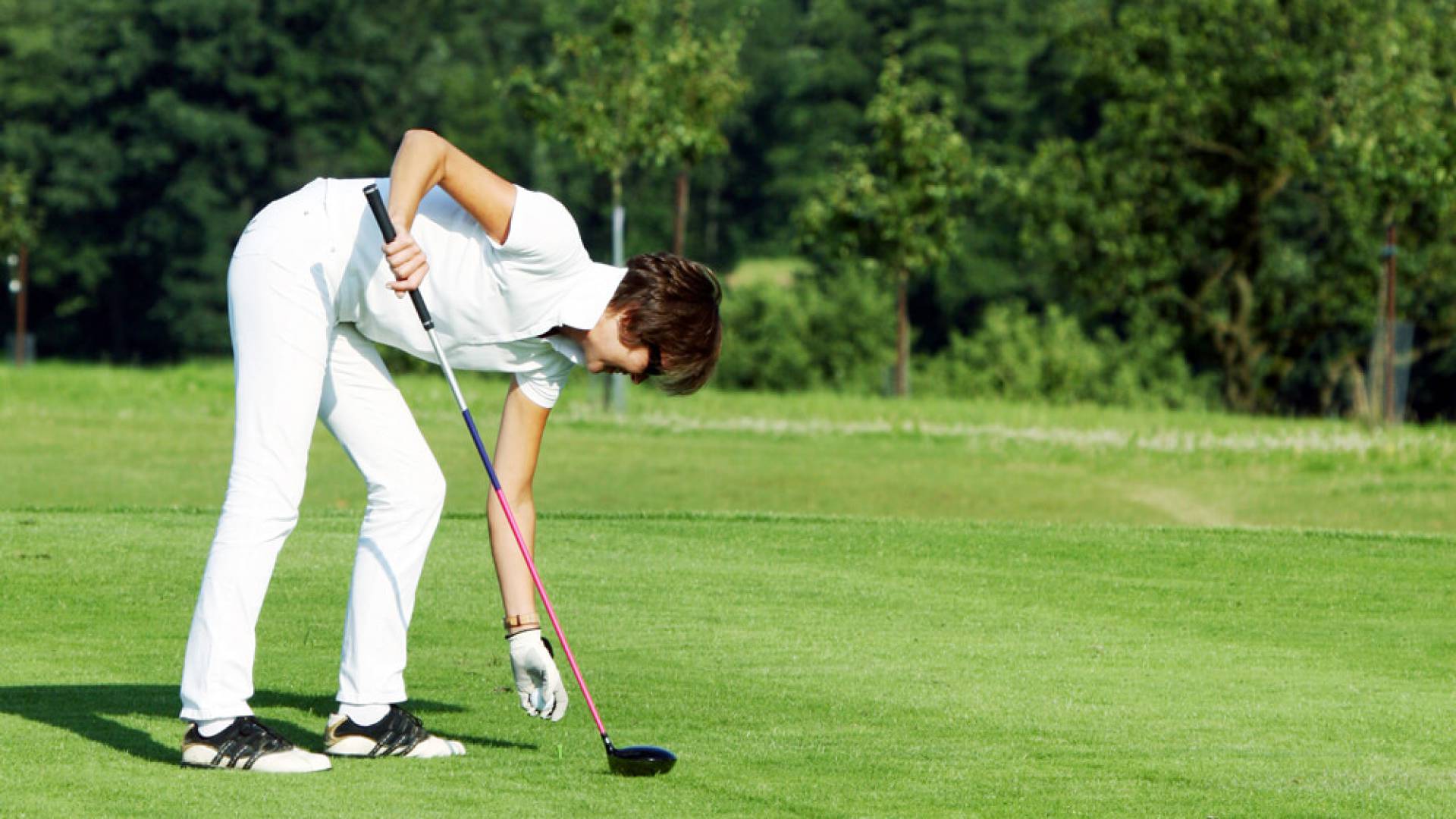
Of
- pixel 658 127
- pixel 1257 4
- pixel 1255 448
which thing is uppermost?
pixel 1257 4

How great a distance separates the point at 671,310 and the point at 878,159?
27887 mm

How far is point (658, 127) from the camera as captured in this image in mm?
25328

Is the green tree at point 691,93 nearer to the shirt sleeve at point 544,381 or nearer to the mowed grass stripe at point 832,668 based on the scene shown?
Result: the mowed grass stripe at point 832,668

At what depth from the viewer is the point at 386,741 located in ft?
15.5

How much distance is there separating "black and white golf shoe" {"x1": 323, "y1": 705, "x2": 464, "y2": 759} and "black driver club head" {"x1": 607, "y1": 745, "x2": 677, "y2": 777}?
0.51 m

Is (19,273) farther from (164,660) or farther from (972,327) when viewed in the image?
(164,660)

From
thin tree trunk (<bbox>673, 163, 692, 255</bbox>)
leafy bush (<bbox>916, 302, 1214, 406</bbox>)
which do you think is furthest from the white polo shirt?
leafy bush (<bbox>916, 302, 1214, 406</bbox>)

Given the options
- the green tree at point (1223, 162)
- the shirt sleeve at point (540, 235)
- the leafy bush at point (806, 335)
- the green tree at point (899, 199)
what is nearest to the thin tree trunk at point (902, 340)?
the green tree at point (899, 199)

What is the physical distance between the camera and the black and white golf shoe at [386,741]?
4.70 metres

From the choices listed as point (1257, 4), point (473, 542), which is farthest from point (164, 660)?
point (1257, 4)

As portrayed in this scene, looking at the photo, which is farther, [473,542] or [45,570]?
[473,542]

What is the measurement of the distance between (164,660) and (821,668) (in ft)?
7.17

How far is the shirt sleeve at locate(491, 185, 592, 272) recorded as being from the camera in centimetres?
437

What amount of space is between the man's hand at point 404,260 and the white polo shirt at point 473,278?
0.12m
